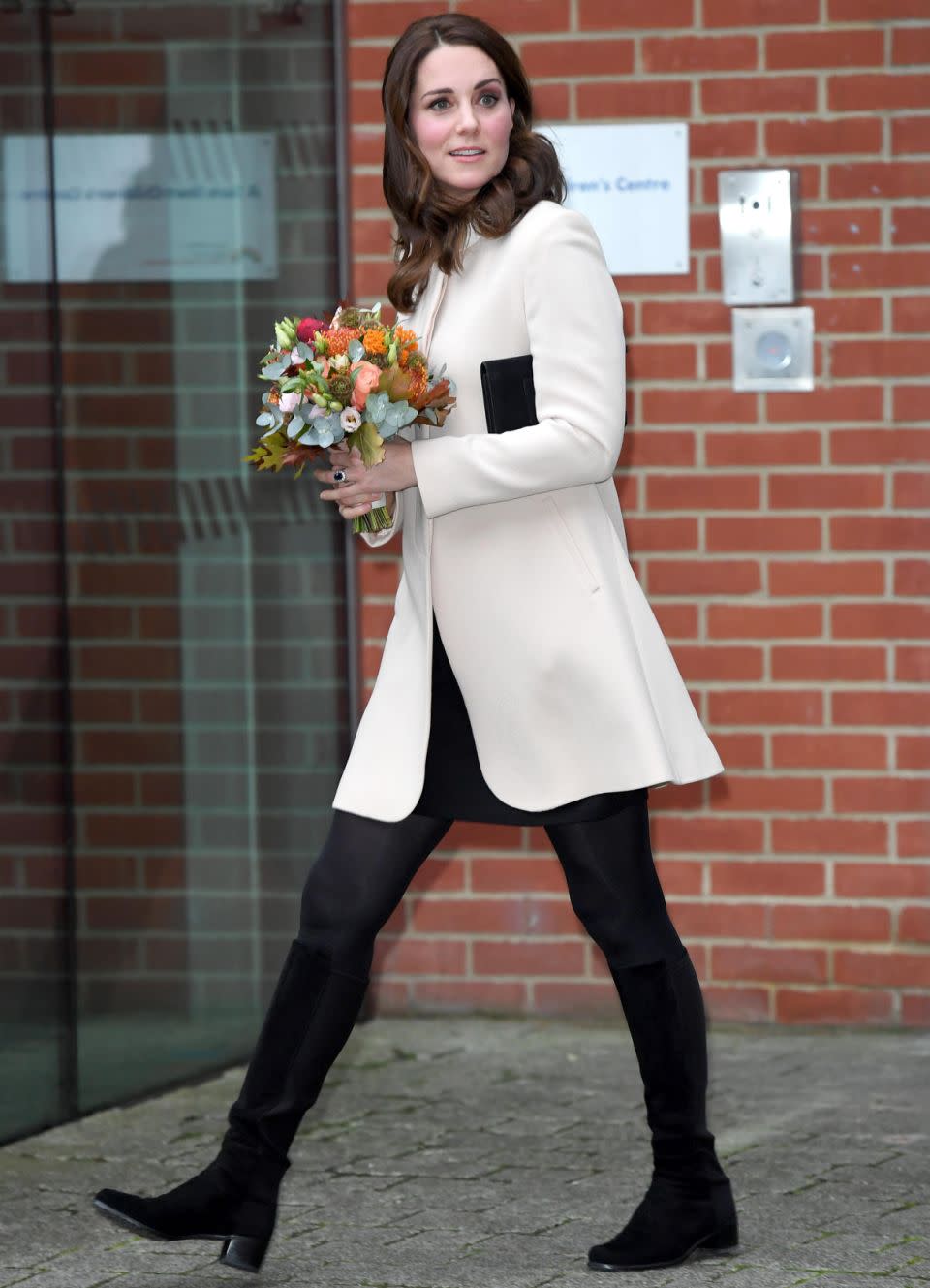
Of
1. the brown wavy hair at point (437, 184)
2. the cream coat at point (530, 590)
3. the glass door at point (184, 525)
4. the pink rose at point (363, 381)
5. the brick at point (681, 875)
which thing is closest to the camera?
the pink rose at point (363, 381)

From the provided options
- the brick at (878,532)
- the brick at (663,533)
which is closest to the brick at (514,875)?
the brick at (663,533)

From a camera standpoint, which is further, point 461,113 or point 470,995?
point 470,995

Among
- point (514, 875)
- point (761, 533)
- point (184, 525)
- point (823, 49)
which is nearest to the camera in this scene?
point (184, 525)

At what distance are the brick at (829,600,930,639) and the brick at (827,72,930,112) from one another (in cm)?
117

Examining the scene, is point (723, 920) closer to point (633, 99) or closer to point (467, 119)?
point (633, 99)

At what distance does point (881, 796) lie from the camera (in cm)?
518

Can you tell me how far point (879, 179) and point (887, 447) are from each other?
2.07 feet

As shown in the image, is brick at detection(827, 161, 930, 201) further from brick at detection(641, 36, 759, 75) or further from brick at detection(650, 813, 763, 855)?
brick at detection(650, 813, 763, 855)

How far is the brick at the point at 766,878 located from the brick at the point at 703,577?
0.67 metres

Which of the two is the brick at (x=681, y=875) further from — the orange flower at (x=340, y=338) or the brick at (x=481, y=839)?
the orange flower at (x=340, y=338)

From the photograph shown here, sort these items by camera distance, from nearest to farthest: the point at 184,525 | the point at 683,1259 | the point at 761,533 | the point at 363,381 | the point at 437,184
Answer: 1. the point at 363,381
2. the point at 437,184
3. the point at 683,1259
4. the point at 184,525
5. the point at 761,533

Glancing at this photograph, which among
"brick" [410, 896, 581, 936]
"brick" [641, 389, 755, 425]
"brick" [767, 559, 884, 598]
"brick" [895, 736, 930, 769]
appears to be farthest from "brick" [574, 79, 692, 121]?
"brick" [410, 896, 581, 936]

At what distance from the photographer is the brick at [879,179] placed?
5074 mm

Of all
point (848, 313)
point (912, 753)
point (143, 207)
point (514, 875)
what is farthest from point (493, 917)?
point (143, 207)
